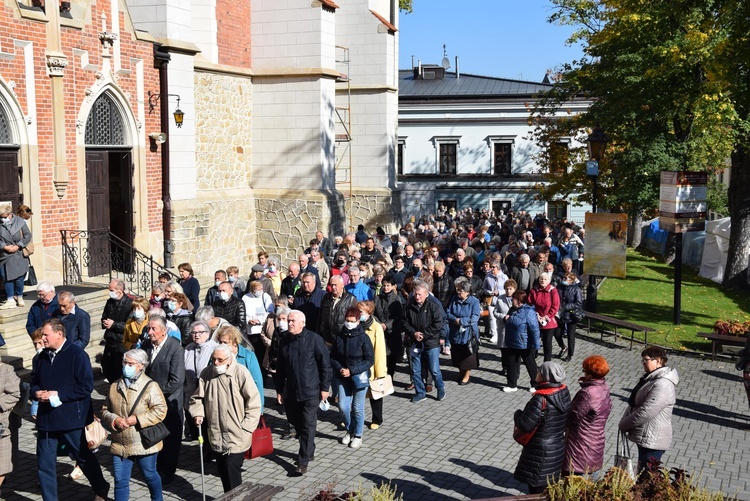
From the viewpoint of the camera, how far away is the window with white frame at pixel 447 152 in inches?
1946

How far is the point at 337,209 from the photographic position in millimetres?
22516

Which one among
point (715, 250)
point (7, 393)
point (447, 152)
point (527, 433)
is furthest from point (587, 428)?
point (447, 152)

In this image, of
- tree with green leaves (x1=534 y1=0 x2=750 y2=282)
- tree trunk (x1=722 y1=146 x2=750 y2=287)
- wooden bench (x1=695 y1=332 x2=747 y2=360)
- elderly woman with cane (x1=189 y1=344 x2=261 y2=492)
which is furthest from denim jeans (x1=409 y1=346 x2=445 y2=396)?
tree trunk (x1=722 y1=146 x2=750 y2=287)

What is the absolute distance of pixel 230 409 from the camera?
7305mm

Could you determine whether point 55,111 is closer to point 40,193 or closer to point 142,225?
point 40,193

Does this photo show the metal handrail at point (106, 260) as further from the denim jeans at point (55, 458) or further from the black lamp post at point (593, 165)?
the black lamp post at point (593, 165)

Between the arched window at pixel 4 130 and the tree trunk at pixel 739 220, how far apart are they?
18.1 m

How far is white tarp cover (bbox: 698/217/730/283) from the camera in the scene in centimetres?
2597

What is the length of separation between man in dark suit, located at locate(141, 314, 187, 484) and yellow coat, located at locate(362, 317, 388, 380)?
2.29 meters

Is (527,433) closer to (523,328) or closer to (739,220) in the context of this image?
(523,328)

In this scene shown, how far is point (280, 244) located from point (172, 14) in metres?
7.19

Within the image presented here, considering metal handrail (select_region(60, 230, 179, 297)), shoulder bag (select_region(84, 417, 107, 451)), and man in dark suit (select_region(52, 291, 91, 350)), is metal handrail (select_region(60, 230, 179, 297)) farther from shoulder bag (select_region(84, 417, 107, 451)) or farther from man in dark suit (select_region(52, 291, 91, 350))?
shoulder bag (select_region(84, 417, 107, 451))

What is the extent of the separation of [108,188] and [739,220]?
16736mm

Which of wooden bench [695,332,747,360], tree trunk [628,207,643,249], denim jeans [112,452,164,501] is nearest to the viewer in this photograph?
denim jeans [112,452,164,501]
